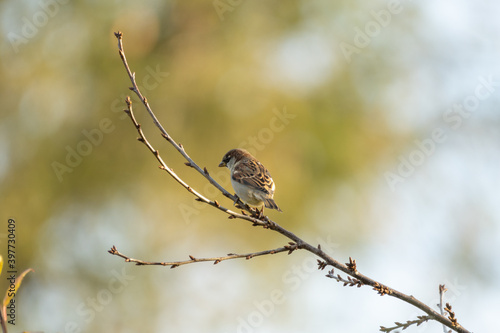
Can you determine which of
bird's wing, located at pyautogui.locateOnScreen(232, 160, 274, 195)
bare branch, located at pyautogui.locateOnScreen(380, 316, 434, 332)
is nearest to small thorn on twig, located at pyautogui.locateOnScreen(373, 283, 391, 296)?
bare branch, located at pyautogui.locateOnScreen(380, 316, 434, 332)

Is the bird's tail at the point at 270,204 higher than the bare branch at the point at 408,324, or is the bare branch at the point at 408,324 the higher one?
the bird's tail at the point at 270,204

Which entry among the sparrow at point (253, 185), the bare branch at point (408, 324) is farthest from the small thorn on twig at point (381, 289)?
the sparrow at point (253, 185)

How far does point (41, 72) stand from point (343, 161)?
752 centimetres

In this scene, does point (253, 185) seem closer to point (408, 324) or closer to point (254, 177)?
point (254, 177)

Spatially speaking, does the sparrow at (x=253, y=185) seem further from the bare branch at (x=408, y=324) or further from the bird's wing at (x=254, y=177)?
the bare branch at (x=408, y=324)

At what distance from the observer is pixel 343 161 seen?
15570mm

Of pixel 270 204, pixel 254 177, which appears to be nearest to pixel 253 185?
pixel 254 177

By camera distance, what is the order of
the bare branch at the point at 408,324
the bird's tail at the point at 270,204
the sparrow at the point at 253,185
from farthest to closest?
the sparrow at the point at 253,185
the bird's tail at the point at 270,204
the bare branch at the point at 408,324

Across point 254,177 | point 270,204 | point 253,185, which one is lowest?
point 270,204

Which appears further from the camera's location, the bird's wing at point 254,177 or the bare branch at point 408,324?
the bird's wing at point 254,177

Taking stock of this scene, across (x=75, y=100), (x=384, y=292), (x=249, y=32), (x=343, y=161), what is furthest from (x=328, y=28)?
(x=384, y=292)

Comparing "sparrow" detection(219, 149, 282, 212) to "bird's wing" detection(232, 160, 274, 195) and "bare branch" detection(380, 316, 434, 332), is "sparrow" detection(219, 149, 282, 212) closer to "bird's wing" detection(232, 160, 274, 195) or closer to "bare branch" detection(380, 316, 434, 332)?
"bird's wing" detection(232, 160, 274, 195)

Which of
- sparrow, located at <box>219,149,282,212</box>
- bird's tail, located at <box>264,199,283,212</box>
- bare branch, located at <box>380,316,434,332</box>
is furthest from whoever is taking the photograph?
sparrow, located at <box>219,149,282,212</box>

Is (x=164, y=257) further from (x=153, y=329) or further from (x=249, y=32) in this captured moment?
(x=249, y=32)
